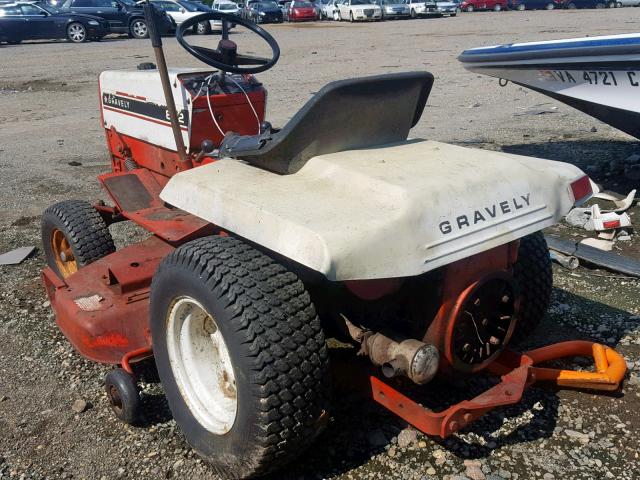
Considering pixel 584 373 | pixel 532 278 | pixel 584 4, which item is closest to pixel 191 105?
pixel 532 278

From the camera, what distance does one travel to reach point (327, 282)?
7.96 ft

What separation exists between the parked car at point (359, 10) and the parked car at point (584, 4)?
11.8 m

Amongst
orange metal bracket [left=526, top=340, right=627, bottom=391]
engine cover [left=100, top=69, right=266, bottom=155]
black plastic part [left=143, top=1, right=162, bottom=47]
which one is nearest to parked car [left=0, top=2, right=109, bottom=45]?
engine cover [left=100, top=69, right=266, bottom=155]

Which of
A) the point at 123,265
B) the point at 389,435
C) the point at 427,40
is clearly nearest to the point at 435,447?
the point at 389,435

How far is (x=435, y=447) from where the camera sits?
2537 mm

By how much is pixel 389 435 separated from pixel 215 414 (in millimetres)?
669

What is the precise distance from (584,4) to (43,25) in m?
25.3

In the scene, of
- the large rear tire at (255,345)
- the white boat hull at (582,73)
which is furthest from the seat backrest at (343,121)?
the white boat hull at (582,73)

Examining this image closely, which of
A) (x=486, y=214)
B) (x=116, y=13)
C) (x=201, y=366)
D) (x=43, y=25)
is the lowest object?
(x=43, y=25)

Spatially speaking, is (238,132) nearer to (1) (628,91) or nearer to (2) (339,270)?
(2) (339,270)

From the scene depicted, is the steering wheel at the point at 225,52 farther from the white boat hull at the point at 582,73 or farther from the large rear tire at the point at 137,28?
the large rear tire at the point at 137,28

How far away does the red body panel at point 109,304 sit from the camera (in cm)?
291

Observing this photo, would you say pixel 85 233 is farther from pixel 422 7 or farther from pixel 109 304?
pixel 422 7

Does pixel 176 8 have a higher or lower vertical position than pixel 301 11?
higher
